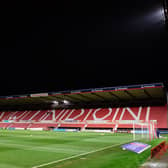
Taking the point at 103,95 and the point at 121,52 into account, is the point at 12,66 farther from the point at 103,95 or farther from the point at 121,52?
the point at 121,52

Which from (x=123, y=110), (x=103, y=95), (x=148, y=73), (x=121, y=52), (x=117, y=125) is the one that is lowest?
(x=117, y=125)

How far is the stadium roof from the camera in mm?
34159

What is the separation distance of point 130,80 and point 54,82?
680 inches

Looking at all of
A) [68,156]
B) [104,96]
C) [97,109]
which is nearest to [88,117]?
[97,109]

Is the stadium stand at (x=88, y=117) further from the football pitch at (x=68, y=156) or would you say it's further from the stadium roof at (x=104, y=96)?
the football pitch at (x=68, y=156)

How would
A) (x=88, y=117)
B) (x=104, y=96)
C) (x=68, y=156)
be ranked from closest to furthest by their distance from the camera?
(x=68, y=156)
(x=88, y=117)
(x=104, y=96)

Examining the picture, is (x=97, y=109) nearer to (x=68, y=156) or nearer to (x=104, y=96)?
(x=104, y=96)

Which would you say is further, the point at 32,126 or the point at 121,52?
the point at 32,126

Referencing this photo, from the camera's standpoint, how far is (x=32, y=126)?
42656 millimetres

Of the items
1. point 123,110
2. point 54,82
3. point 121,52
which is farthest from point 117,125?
point 54,82

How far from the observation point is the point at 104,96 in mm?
40938

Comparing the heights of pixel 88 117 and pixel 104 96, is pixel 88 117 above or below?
below

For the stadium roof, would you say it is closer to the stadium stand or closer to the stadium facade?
the stadium facade

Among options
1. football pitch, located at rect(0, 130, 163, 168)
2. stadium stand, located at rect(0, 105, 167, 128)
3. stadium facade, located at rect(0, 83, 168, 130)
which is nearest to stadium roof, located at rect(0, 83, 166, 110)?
stadium facade, located at rect(0, 83, 168, 130)
